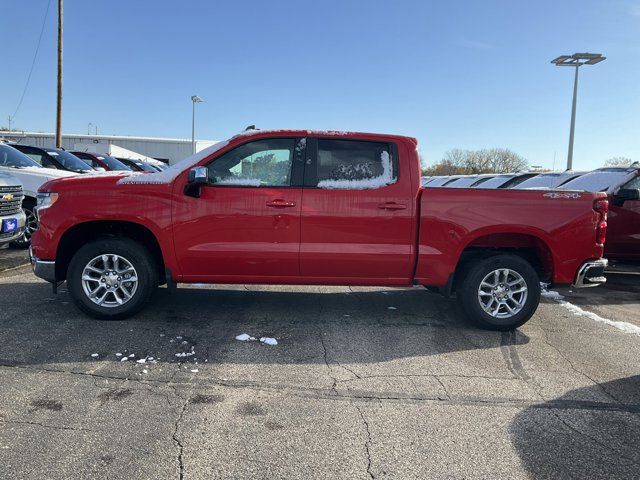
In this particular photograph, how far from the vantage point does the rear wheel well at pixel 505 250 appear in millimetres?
→ 5184

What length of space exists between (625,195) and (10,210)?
9.50 meters

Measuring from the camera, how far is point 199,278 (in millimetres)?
4992

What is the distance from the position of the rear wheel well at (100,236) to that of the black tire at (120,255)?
17cm

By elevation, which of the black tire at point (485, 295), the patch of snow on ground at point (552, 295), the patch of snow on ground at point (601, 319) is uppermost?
the black tire at point (485, 295)

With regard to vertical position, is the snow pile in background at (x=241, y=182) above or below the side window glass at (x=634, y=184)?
below

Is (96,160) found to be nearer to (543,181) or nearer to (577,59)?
(543,181)

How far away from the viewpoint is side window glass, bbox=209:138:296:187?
16.1 ft

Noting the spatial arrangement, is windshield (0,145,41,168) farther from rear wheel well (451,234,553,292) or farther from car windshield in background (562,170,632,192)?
car windshield in background (562,170,632,192)

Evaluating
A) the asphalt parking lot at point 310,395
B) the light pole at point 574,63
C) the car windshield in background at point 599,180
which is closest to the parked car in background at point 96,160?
the asphalt parking lot at point 310,395

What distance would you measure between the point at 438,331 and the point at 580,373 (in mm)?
1382

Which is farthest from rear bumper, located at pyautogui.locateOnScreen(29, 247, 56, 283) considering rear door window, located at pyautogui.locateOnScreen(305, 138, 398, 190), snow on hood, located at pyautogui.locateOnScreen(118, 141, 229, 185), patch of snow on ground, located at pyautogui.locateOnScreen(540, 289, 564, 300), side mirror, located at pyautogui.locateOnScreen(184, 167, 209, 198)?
patch of snow on ground, located at pyautogui.locateOnScreen(540, 289, 564, 300)

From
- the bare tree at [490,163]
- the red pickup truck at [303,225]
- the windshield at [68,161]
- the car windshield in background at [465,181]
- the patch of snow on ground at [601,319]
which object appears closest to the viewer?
the red pickup truck at [303,225]

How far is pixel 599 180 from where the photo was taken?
8578mm

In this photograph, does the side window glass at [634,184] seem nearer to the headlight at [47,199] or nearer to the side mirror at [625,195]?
the side mirror at [625,195]
